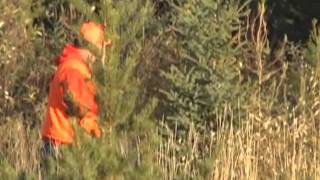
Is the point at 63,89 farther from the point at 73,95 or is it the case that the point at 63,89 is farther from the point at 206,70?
the point at 206,70

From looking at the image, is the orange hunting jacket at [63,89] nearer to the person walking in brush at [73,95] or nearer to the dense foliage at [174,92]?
the person walking in brush at [73,95]

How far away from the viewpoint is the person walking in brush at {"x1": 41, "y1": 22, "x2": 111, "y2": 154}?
6.55 m

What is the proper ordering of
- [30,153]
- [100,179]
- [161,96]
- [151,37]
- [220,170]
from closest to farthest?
1. [100,179]
2. [220,170]
3. [30,153]
4. [161,96]
5. [151,37]

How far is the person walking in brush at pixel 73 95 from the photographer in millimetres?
6555

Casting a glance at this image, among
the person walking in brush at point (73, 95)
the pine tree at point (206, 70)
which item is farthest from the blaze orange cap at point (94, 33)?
the pine tree at point (206, 70)

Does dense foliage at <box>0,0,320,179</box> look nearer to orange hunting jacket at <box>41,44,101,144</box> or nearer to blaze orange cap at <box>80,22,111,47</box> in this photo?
blaze orange cap at <box>80,22,111,47</box>

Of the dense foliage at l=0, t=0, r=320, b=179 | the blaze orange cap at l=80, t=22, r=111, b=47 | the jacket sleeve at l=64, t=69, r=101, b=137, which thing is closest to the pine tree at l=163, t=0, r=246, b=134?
the dense foliage at l=0, t=0, r=320, b=179

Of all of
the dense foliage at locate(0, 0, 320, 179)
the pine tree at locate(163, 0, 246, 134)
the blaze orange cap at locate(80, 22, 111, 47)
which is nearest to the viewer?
the dense foliage at locate(0, 0, 320, 179)

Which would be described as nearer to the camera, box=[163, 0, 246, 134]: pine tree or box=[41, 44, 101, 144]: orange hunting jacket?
box=[41, 44, 101, 144]: orange hunting jacket

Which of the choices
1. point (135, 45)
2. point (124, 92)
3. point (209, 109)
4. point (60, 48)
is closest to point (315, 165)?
point (209, 109)

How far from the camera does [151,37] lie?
12391 mm

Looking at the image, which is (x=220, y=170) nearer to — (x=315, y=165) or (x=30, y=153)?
(x=315, y=165)

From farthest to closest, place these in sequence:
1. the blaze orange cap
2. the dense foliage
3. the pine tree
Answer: the pine tree, the blaze orange cap, the dense foliage

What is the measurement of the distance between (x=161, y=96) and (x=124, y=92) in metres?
4.85
